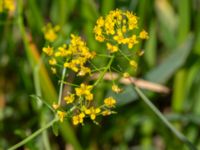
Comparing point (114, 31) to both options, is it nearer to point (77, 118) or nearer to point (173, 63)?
point (77, 118)

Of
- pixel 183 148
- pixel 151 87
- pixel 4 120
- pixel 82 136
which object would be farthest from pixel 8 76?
pixel 183 148

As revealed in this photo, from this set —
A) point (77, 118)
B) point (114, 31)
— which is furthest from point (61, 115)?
point (114, 31)

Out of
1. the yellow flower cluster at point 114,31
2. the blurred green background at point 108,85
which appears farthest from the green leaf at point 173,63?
the yellow flower cluster at point 114,31

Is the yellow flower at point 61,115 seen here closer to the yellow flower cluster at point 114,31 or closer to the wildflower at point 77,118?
the wildflower at point 77,118

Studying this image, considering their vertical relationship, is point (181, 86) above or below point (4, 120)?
below

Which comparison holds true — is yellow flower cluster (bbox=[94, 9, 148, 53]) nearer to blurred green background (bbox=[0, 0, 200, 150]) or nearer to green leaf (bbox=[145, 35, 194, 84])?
blurred green background (bbox=[0, 0, 200, 150])

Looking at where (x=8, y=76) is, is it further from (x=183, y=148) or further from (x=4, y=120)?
(x=183, y=148)

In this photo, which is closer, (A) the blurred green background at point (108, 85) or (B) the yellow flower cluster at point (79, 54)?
(B) the yellow flower cluster at point (79, 54)

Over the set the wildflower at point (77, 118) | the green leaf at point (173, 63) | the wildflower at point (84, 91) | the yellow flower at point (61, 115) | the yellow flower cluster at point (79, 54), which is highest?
the green leaf at point (173, 63)

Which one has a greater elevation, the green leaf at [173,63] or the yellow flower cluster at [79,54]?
the green leaf at [173,63]
